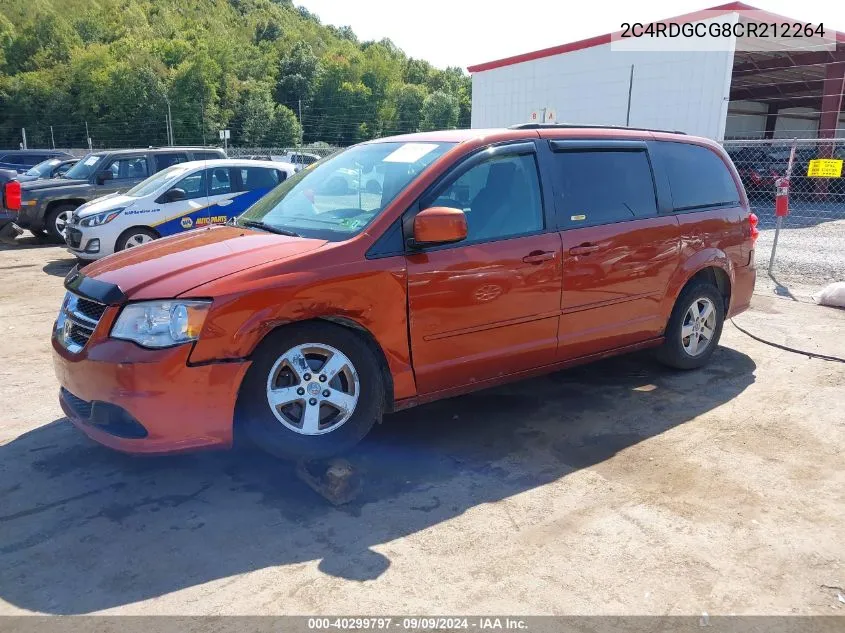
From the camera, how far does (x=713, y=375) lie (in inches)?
215

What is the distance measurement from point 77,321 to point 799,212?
21.0 metres

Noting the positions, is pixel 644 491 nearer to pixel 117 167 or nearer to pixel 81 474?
pixel 81 474

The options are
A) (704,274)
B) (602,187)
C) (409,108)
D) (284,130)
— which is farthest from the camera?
(409,108)

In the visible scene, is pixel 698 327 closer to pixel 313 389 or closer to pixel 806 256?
pixel 313 389

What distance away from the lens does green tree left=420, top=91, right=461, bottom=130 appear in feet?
219

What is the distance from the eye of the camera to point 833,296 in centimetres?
777

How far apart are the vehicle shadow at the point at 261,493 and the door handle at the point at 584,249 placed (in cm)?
112

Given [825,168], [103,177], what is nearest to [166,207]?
[103,177]

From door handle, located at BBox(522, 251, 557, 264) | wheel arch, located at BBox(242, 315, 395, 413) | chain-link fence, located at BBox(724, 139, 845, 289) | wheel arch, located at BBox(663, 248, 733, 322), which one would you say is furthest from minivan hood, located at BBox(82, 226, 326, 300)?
chain-link fence, located at BBox(724, 139, 845, 289)

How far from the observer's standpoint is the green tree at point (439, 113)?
66.6 metres

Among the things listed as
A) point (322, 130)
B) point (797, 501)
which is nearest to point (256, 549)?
point (797, 501)

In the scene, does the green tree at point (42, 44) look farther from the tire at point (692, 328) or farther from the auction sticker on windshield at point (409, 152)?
the tire at point (692, 328)

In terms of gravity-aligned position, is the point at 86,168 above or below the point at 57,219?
above

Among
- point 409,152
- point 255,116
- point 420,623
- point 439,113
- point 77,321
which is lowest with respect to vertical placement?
point 420,623
